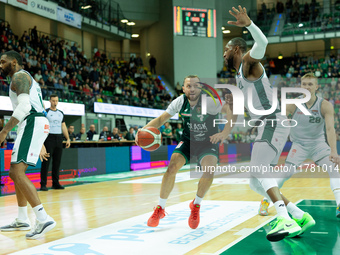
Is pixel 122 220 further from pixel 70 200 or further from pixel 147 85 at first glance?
pixel 147 85

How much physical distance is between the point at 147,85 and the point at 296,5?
1738 centimetres

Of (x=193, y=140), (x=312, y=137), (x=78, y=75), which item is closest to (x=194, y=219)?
(x=193, y=140)

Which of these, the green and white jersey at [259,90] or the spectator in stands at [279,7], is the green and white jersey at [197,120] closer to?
the green and white jersey at [259,90]

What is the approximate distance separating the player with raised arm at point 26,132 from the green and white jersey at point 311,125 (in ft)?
10.6

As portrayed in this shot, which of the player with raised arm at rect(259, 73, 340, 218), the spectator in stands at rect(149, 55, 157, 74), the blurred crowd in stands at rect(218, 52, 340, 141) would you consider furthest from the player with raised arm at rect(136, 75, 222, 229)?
the spectator in stands at rect(149, 55, 157, 74)

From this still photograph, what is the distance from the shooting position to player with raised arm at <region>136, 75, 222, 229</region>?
4873 mm

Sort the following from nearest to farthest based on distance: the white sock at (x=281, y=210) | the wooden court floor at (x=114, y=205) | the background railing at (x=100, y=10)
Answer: the white sock at (x=281, y=210), the wooden court floor at (x=114, y=205), the background railing at (x=100, y=10)

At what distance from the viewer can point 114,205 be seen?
6984 millimetres

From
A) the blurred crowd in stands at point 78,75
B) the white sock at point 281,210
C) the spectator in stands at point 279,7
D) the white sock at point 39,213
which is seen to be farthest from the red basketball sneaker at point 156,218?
the spectator in stands at point 279,7

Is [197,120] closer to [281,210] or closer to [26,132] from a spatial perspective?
[281,210]

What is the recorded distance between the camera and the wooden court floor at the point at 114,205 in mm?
4336

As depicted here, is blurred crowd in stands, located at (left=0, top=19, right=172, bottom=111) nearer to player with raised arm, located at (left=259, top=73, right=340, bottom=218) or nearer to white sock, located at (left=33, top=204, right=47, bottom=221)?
white sock, located at (left=33, top=204, right=47, bottom=221)

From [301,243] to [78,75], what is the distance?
18.3 meters

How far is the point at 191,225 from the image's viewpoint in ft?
15.4
